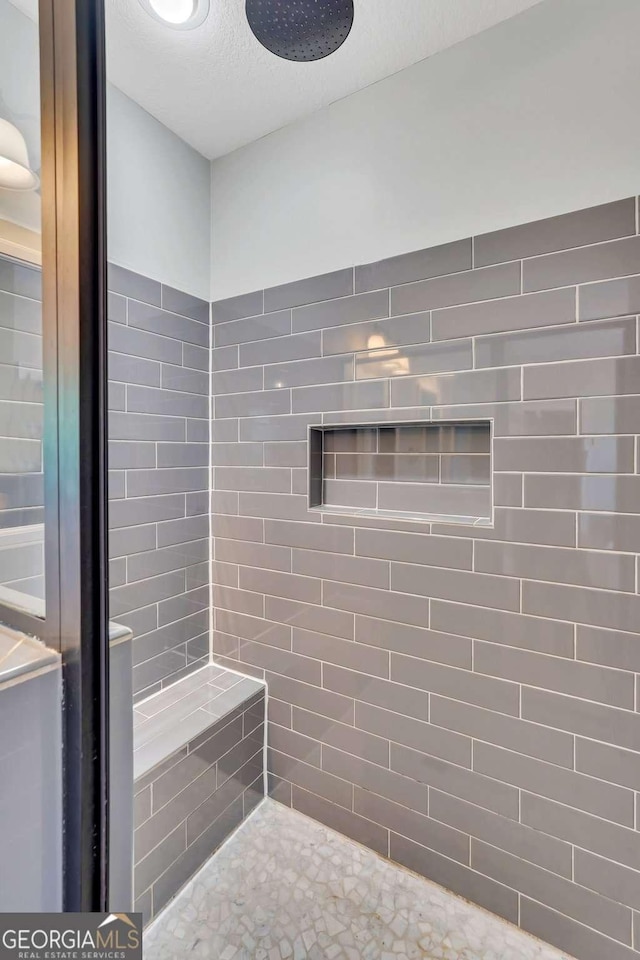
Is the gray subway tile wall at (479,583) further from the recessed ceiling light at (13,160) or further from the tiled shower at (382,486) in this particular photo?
the recessed ceiling light at (13,160)

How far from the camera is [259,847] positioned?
1.30 metres

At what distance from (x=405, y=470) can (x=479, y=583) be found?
1.23 feet

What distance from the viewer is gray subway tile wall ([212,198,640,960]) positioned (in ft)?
3.20

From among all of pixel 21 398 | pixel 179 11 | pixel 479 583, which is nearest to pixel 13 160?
pixel 21 398

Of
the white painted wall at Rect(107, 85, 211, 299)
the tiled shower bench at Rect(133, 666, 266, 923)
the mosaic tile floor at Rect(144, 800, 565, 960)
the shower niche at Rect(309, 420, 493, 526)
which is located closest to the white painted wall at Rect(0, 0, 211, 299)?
the white painted wall at Rect(107, 85, 211, 299)

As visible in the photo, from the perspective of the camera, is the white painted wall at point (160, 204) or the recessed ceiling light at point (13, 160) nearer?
the recessed ceiling light at point (13, 160)

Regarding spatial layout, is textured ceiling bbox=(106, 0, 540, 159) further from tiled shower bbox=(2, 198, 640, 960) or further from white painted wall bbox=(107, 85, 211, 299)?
tiled shower bbox=(2, 198, 640, 960)

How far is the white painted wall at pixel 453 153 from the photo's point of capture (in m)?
0.97

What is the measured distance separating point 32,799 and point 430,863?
45.6 inches

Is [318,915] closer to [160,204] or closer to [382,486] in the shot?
[382,486]

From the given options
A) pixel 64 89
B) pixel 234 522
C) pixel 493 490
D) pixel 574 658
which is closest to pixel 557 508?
pixel 493 490

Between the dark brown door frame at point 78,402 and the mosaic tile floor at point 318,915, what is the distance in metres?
0.84

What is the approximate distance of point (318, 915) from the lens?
111cm

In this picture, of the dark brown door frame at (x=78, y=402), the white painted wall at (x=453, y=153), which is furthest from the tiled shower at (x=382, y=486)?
the dark brown door frame at (x=78, y=402)
